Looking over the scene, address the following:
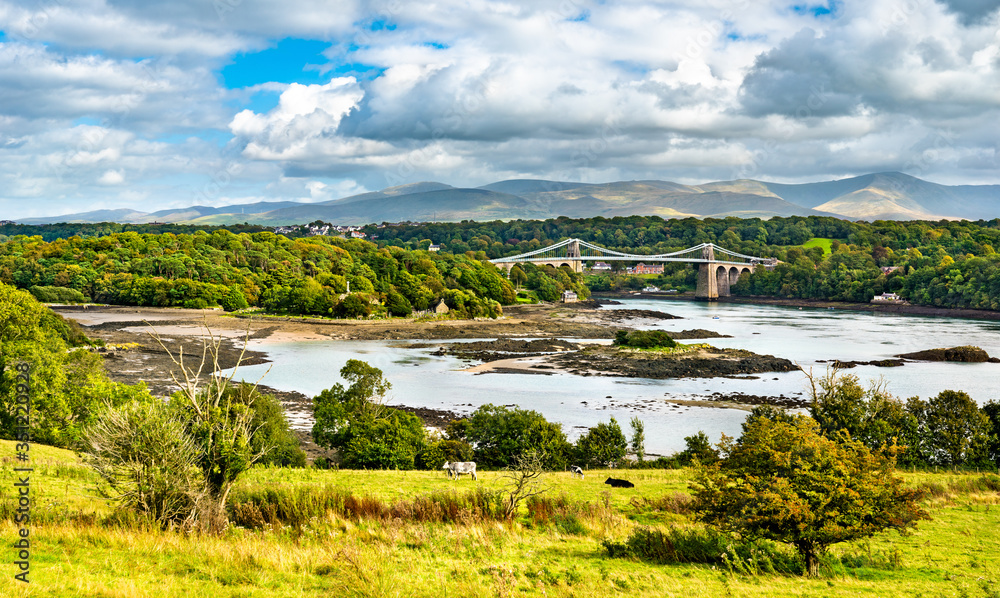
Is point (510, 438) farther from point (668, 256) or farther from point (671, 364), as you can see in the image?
point (668, 256)

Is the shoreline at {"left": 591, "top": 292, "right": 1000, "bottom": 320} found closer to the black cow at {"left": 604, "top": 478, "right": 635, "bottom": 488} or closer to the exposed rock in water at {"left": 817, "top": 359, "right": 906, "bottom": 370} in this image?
the exposed rock in water at {"left": 817, "top": 359, "right": 906, "bottom": 370}

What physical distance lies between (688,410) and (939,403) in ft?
37.7

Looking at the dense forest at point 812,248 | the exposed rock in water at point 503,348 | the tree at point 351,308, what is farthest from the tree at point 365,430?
the dense forest at point 812,248

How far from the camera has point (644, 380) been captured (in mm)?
40625

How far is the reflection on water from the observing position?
3052cm

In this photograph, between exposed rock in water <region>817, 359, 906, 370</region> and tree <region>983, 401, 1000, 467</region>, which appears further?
exposed rock in water <region>817, 359, 906, 370</region>

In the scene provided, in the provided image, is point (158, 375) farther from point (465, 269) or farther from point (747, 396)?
point (465, 269)

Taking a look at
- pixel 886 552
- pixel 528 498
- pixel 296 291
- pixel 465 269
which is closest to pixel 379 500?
pixel 528 498

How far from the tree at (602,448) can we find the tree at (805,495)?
10878mm

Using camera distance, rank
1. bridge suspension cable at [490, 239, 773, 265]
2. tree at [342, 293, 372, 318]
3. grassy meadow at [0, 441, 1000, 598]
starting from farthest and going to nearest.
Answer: bridge suspension cable at [490, 239, 773, 265], tree at [342, 293, 372, 318], grassy meadow at [0, 441, 1000, 598]

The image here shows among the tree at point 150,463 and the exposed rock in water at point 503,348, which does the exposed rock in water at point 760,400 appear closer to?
the exposed rock in water at point 503,348

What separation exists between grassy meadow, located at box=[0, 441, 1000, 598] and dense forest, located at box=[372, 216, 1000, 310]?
90.2m

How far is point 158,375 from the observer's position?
3528cm

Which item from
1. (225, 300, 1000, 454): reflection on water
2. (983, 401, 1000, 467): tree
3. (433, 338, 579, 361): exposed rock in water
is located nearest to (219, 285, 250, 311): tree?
(225, 300, 1000, 454): reflection on water
